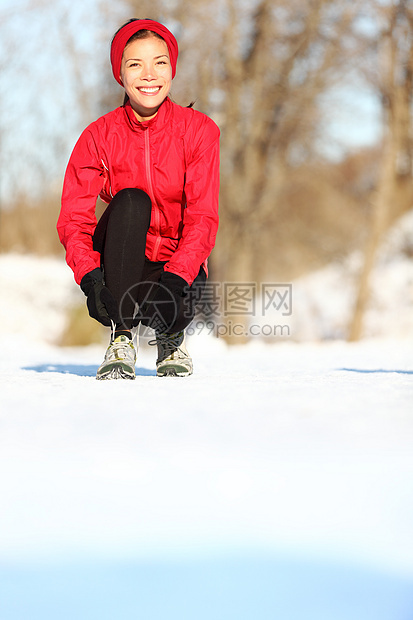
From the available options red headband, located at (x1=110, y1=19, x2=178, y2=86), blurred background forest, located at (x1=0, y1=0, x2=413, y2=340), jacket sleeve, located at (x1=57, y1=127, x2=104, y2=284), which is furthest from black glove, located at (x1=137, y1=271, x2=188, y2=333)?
blurred background forest, located at (x1=0, y1=0, x2=413, y2=340)

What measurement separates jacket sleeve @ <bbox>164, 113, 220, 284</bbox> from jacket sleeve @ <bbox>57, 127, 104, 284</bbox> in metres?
0.29

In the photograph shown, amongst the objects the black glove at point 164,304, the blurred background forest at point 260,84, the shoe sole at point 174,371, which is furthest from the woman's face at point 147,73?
the blurred background forest at point 260,84

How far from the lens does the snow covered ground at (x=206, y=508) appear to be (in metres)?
0.92

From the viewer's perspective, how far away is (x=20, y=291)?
8.17 meters

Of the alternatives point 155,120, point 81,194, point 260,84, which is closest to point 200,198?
point 155,120

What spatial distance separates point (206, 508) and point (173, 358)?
1.23 meters

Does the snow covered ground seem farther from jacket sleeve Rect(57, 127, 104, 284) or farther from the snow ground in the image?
jacket sleeve Rect(57, 127, 104, 284)

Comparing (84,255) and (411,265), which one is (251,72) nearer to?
(411,265)

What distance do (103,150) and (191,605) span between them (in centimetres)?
156

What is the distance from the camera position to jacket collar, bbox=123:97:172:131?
2.10 metres

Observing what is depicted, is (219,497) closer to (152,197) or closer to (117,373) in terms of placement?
(117,373)

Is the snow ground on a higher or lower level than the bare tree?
lower

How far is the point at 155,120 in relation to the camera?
2102 mm

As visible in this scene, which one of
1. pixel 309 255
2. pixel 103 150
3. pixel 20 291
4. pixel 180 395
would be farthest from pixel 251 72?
pixel 180 395
